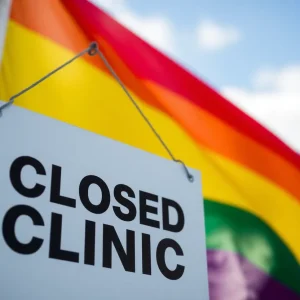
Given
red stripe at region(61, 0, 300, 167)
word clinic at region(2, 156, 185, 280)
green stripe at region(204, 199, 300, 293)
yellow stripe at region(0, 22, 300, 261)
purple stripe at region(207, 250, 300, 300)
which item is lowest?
word clinic at region(2, 156, 185, 280)

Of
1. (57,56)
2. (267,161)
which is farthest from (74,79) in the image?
(267,161)

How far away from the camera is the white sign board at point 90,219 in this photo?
0.70 metres

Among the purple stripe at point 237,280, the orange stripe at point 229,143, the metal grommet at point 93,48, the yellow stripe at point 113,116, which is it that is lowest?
the purple stripe at point 237,280

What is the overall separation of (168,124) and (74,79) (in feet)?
1.23

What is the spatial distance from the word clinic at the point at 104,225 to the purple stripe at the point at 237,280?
0.62 m

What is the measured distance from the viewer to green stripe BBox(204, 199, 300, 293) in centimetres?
156

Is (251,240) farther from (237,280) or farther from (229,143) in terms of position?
(229,143)

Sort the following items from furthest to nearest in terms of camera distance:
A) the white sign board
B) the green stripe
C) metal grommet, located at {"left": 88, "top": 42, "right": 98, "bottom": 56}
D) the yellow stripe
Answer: the green stripe < the yellow stripe < metal grommet, located at {"left": 88, "top": 42, "right": 98, "bottom": 56} < the white sign board

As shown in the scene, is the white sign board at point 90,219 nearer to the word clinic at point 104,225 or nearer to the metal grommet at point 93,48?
the word clinic at point 104,225

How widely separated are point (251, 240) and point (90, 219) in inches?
37.2

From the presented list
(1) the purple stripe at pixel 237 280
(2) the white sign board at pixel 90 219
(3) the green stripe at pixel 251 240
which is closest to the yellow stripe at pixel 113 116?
(3) the green stripe at pixel 251 240

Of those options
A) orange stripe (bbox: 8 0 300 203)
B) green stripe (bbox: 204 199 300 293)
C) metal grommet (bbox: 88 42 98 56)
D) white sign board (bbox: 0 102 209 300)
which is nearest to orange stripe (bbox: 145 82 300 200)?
orange stripe (bbox: 8 0 300 203)

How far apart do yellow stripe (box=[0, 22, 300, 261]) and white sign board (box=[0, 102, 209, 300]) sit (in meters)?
0.42

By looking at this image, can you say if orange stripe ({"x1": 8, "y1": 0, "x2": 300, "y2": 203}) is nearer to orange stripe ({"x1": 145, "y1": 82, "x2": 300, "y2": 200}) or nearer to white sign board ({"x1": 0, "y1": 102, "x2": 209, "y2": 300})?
orange stripe ({"x1": 145, "y1": 82, "x2": 300, "y2": 200})
